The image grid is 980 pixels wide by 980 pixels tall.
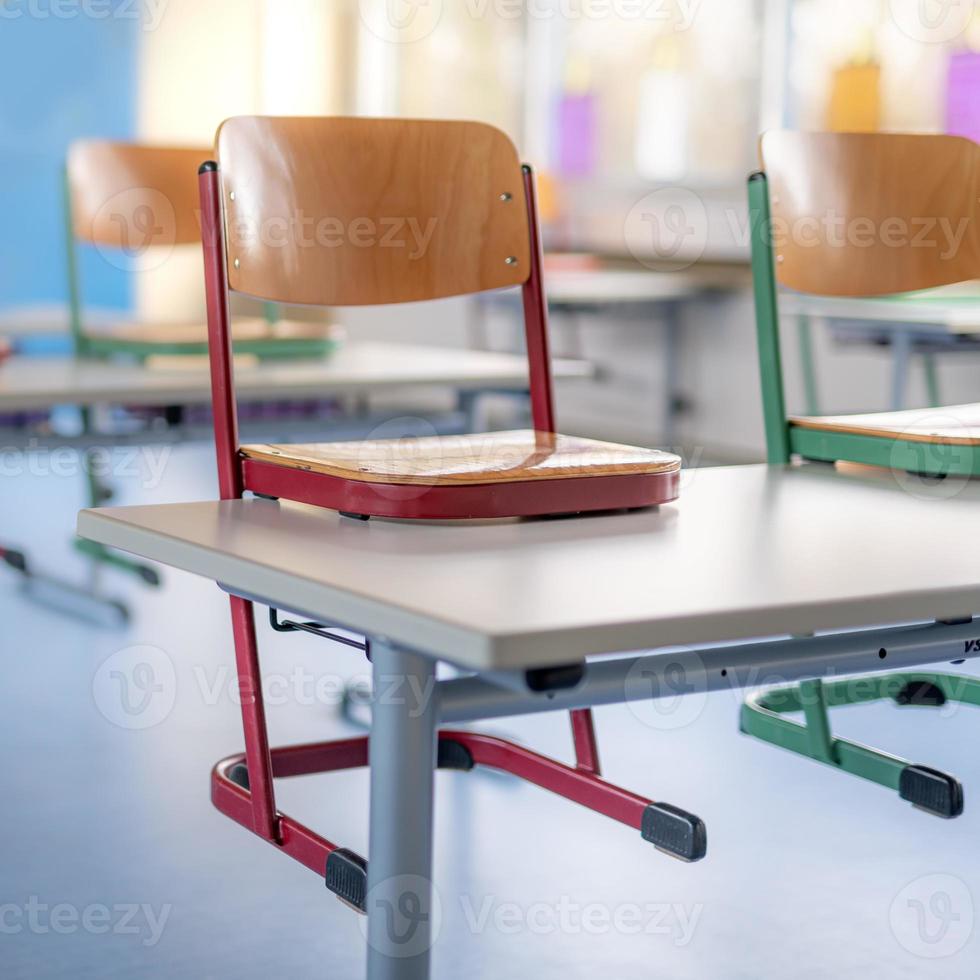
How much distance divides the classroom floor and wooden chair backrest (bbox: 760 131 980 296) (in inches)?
28.4

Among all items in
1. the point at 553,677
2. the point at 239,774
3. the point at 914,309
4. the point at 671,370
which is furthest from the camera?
the point at 671,370

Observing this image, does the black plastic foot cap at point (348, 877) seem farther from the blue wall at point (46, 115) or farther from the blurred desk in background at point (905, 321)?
the blue wall at point (46, 115)

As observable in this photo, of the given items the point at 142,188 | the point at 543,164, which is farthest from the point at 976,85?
the point at 142,188

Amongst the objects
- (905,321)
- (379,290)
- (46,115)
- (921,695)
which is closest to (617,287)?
(905,321)

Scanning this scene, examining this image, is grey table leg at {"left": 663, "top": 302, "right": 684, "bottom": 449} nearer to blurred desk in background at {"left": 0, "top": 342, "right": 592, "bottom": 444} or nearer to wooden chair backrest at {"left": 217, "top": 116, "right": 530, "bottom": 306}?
blurred desk in background at {"left": 0, "top": 342, "right": 592, "bottom": 444}

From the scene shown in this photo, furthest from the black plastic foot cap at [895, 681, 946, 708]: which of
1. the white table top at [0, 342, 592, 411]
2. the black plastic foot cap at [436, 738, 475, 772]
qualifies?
the white table top at [0, 342, 592, 411]

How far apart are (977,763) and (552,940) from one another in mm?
904

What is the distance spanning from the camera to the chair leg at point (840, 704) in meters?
1.90

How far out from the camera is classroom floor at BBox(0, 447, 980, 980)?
1.58 metres

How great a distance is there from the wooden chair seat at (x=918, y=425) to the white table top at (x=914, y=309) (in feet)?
4.94

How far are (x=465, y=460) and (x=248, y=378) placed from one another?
56.3 inches

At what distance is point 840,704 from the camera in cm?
204

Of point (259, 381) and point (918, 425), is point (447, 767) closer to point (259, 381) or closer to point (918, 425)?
point (918, 425)

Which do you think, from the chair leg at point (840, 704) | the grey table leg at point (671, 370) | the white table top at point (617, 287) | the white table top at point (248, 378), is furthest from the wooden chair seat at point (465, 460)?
the grey table leg at point (671, 370)
